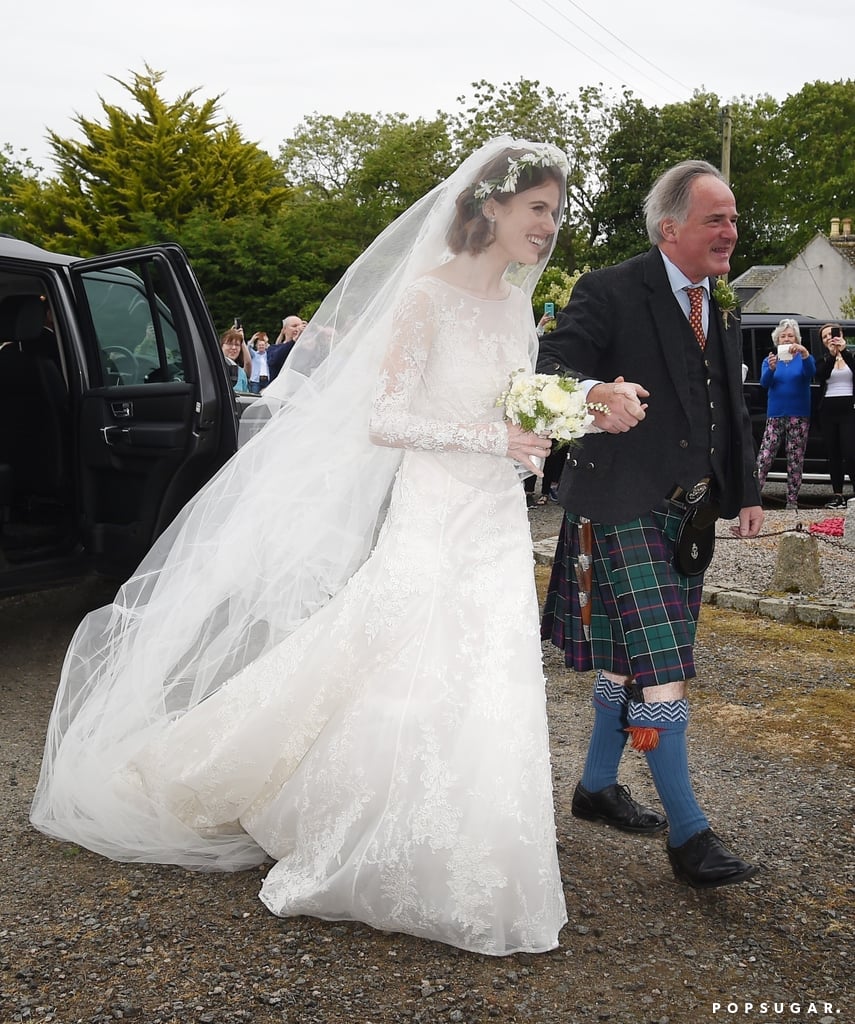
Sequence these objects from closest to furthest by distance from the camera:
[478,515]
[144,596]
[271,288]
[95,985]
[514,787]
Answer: [95,985] < [514,787] < [478,515] < [144,596] < [271,288]

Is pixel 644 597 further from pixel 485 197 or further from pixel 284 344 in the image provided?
pixel 284 344

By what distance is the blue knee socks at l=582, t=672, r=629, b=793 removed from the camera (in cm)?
374

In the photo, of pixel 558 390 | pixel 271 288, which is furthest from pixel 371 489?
pixel 271 288

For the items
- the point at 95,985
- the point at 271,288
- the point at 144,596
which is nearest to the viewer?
the point at 95,985

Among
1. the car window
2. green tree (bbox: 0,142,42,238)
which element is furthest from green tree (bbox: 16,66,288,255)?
the car window

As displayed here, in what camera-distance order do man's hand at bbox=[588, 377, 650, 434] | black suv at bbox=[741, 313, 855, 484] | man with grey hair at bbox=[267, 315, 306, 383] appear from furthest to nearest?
1. black suv at bbox=[741, 313, 855, 484]
2. man with grey hair at bbox=[267, 315, 306, 383]
3. man's hand at bbox=[588, 377, 650, 434]

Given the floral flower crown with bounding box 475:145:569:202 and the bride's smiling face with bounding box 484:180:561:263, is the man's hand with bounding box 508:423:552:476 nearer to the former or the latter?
the bride's smiling face with bounding box 484:180:561:263

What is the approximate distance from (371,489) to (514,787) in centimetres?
116

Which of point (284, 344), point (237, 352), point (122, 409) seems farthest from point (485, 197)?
point (237, 352)

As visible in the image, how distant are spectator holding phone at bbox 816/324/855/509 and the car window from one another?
8.27 m

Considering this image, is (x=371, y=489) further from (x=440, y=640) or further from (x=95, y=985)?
(x=95, y=985)

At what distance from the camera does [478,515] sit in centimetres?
335

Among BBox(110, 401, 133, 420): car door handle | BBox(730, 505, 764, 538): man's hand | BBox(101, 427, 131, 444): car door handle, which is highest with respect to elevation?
BBox(110, 401, 133, 420): car door handle

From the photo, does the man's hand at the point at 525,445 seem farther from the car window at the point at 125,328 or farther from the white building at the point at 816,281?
the white building at the point at 816,281
